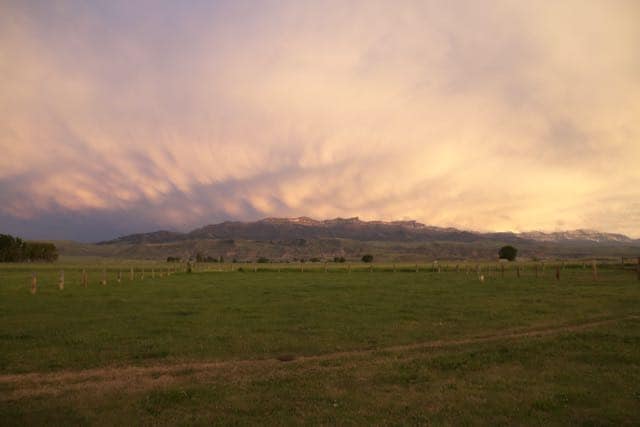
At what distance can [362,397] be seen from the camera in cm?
1086

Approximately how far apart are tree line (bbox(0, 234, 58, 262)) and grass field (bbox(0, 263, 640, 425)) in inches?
4674

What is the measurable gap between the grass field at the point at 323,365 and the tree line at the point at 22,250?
390ft

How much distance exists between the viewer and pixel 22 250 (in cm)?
13038

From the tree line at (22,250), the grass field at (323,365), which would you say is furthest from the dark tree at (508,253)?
the tree line at (22,250)

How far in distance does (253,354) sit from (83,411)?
6.70 metres

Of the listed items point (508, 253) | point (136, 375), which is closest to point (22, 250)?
point (136, 375)

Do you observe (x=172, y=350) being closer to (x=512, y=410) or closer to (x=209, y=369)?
(x=209, y=369)

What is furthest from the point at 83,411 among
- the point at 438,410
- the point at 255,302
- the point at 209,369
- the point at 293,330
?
the point at 255,302

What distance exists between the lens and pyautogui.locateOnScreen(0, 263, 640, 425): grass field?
992 centimetres

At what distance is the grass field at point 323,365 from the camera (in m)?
9.92

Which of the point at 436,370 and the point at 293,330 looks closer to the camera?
the point at 436,370

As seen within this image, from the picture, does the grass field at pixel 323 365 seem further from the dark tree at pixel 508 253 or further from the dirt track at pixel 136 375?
the dark tree at pixel 508 253

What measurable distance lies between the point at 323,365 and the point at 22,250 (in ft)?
475

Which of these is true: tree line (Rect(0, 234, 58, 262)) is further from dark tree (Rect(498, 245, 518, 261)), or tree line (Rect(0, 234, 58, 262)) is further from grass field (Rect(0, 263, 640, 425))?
dark tree (Rect(498, 245, 518, 261))
